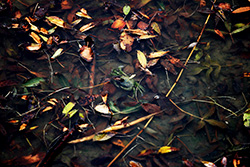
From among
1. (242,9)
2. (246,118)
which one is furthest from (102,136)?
(242,9)

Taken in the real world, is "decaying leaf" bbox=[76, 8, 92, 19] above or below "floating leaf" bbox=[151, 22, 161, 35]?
above

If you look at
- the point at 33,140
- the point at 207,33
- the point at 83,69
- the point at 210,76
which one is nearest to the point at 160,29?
the point at 207,33

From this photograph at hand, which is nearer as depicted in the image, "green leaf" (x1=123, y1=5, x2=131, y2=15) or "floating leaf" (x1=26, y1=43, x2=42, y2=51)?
"floating leaf" (x1=26, y1=43, x2=42, y2=51)

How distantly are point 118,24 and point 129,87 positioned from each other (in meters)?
0.80

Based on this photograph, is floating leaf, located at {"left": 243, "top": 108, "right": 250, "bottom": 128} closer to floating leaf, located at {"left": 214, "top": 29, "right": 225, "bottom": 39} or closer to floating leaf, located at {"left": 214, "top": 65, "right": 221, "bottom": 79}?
floating leaf, located at {"left": 214, "top": 65, "right": 221, "bottom": 79}

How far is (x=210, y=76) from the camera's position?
177cm

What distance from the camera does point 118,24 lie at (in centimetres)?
194

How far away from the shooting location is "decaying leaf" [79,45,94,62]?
5.86 feet

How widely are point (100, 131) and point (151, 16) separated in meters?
1.49

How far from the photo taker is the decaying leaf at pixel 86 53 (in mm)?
1786

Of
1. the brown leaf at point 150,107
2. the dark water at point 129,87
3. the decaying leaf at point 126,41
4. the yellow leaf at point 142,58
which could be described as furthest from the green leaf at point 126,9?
the brown leaf at point 150,107

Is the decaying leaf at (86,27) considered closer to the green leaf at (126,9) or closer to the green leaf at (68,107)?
→ the green leaf at (126,9)

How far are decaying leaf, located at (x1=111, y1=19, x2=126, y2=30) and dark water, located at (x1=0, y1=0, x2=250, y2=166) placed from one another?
0.05 m

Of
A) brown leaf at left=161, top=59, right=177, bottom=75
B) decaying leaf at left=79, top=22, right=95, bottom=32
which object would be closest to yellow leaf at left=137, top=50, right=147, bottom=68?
brown leaf at left=161, top=59, right=177, bottom=75
